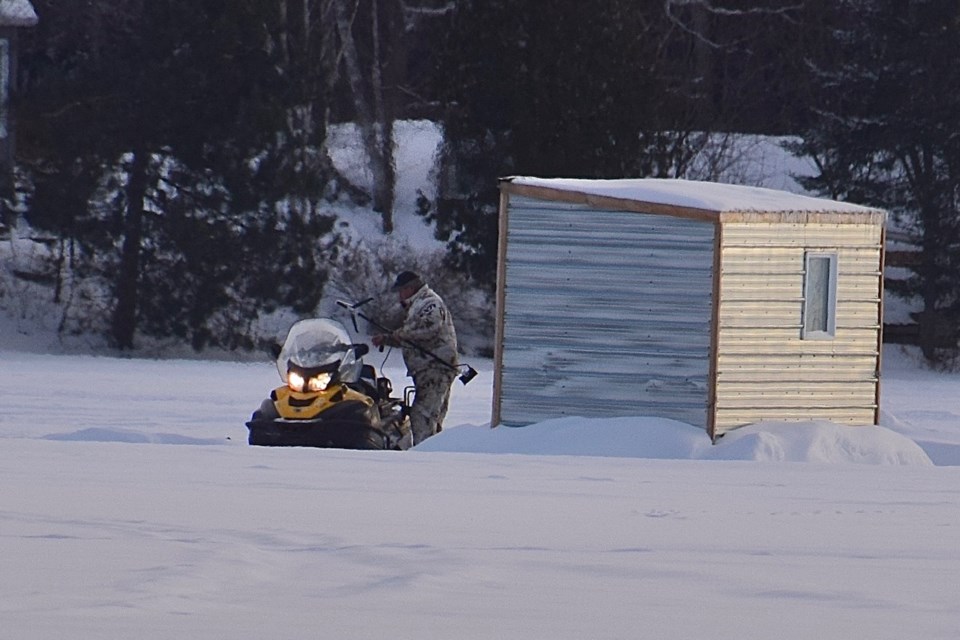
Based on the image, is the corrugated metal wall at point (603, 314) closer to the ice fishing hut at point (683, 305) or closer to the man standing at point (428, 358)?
the ice fishing hut at point (683, 305)

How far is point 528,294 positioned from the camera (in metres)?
15.2

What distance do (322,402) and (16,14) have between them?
23.3 meters

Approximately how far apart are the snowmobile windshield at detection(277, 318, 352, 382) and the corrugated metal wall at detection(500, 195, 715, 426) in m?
2.43

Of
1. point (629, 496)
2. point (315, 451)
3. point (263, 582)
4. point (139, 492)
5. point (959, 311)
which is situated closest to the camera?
point (263, 582)

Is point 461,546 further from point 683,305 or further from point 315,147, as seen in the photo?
point 315,147

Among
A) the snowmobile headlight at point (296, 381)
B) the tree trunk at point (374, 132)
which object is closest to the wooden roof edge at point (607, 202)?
the snowmobile headlight at point (296, 381)

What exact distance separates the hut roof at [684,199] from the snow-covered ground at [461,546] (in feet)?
9.99

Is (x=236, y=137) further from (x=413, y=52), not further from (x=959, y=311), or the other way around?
(x=413, y=52)

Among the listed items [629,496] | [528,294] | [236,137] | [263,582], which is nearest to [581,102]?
[236,137]

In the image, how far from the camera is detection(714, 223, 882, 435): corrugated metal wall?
48.3 feet

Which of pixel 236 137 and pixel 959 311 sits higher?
pixel 236 137

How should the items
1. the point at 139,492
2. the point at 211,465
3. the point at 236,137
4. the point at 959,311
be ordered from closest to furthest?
the point at 139,492, the point at 211,465, the point at 236,137, the point at 959,311

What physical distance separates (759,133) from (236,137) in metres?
17.3

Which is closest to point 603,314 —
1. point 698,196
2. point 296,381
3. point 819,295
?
point 698,196
